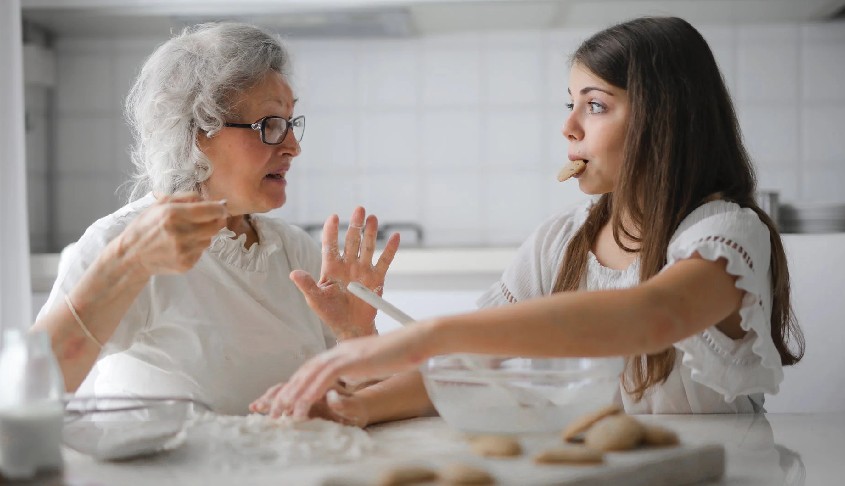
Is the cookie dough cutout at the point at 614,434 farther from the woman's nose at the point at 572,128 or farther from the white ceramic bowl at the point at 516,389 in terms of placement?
the woman's nose at the point at 572,128

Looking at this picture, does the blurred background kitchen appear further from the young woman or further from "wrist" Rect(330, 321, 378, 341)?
"wrist" Rect(330, 321, 378, 341)

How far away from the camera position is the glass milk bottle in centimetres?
80

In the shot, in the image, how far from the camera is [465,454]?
87 centimetres

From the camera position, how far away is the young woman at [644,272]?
1033mm

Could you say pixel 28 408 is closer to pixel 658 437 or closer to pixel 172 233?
pixel 172 233

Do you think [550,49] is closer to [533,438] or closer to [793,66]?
[793,66]

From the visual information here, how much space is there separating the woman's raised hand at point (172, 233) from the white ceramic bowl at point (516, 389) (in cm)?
39

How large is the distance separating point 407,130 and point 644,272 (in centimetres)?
238

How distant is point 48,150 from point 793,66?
3.04 meters

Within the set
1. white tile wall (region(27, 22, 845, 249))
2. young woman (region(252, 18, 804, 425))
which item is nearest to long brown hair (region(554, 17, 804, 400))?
young woman (region(252, 18, 804, 425))

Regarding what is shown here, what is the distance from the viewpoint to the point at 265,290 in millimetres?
1729

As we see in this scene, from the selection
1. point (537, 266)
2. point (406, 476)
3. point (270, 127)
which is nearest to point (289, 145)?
point (270, 127)

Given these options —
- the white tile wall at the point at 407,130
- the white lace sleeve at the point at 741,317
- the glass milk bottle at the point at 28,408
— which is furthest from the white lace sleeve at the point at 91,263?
the white tile wall at the point at 407,130

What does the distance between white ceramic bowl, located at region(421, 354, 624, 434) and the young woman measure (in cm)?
3
